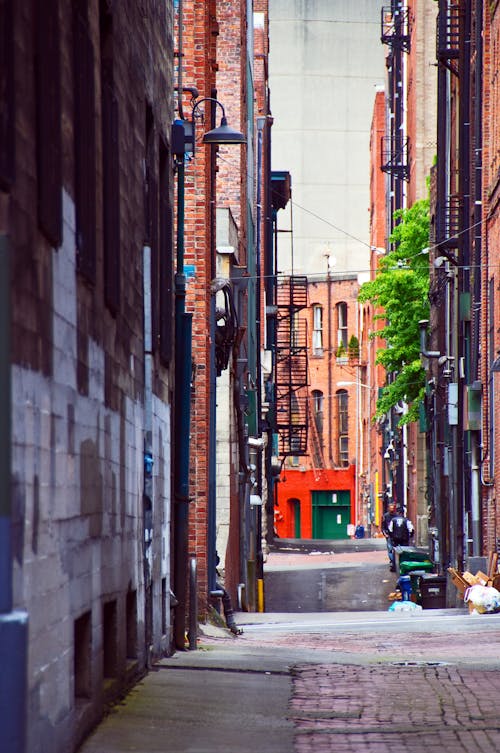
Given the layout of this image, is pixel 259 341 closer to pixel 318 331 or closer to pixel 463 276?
pixel 463 276

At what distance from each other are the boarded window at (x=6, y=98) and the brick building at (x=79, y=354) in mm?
12

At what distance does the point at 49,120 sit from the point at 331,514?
74.5 metres

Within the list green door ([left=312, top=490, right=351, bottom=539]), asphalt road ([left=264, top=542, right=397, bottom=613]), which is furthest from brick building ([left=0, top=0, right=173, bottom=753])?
green door ([left=312, top=490, right=351, bottom=539])

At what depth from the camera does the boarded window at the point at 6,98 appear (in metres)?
6.55

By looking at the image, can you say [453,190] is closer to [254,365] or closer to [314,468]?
[254,365]

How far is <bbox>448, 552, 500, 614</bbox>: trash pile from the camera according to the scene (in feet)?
81.1

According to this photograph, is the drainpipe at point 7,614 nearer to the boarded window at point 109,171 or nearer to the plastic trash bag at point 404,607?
the boarded window at point 109,171

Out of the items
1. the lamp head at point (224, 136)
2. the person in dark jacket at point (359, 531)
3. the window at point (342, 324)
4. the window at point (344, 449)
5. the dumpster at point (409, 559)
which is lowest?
the person in dark jacket at point (359, 531)

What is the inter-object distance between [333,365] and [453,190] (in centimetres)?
4449

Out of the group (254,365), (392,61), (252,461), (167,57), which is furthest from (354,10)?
(167,57)

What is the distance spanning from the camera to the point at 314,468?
265 ft

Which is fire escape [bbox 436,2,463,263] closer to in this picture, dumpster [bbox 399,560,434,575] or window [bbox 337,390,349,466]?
dumpster [bbox 399,560,434,575]

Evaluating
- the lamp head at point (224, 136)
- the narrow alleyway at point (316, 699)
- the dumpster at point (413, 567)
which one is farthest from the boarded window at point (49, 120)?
the dumpster at point (413, 567)

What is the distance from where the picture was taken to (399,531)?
3794 cm
